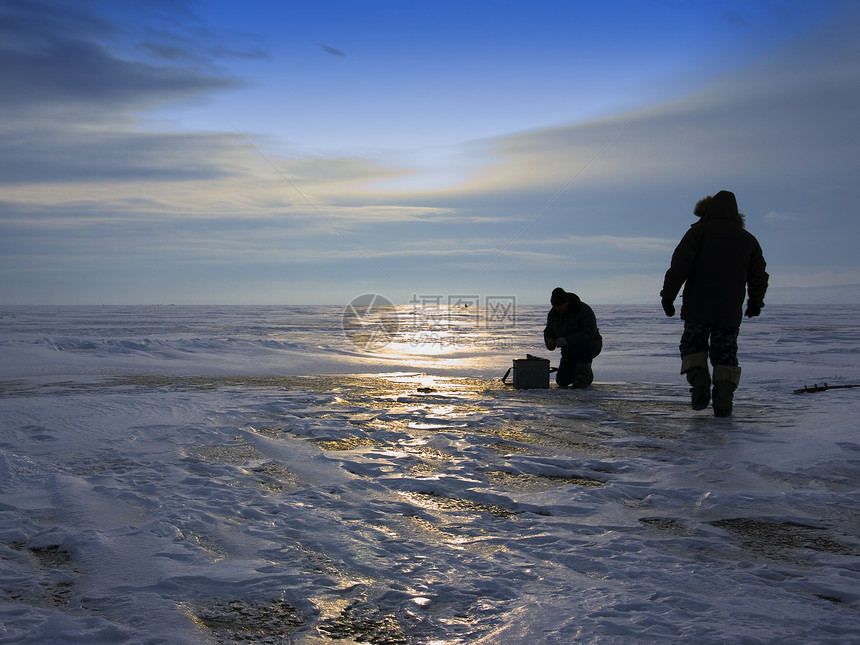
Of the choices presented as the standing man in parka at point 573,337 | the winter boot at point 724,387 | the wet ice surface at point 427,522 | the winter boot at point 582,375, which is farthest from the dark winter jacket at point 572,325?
the winter boot at point 724,387

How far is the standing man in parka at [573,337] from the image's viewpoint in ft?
30.4

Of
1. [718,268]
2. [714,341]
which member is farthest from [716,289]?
[714,341]

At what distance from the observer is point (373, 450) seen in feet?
16.7

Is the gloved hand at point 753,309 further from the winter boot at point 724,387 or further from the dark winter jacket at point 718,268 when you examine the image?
the winter boot at point 724,387

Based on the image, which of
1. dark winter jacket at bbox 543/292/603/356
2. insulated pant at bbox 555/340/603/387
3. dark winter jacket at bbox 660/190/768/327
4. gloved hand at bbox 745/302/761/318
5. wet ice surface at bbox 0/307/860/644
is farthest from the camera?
dark winter jacket at bbox 543/292/603/356

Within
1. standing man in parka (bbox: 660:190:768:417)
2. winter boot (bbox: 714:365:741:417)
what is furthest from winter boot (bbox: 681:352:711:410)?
winter boot (bbox: 714:365:741:417)

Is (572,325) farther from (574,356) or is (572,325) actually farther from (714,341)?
(714,341)

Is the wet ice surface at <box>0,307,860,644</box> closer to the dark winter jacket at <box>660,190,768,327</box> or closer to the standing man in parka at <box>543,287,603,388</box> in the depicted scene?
the dark winter jacket at <box>660,190,768,327</box>

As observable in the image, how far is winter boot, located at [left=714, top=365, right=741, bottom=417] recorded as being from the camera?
253 inches

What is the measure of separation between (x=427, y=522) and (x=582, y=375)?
6.26m

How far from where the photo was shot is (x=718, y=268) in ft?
21.3

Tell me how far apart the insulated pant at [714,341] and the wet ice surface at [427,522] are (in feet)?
2.06

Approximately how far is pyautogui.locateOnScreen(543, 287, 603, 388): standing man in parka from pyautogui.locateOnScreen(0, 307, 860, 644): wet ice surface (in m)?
1.89

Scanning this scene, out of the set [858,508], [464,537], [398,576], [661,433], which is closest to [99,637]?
[398,576]
